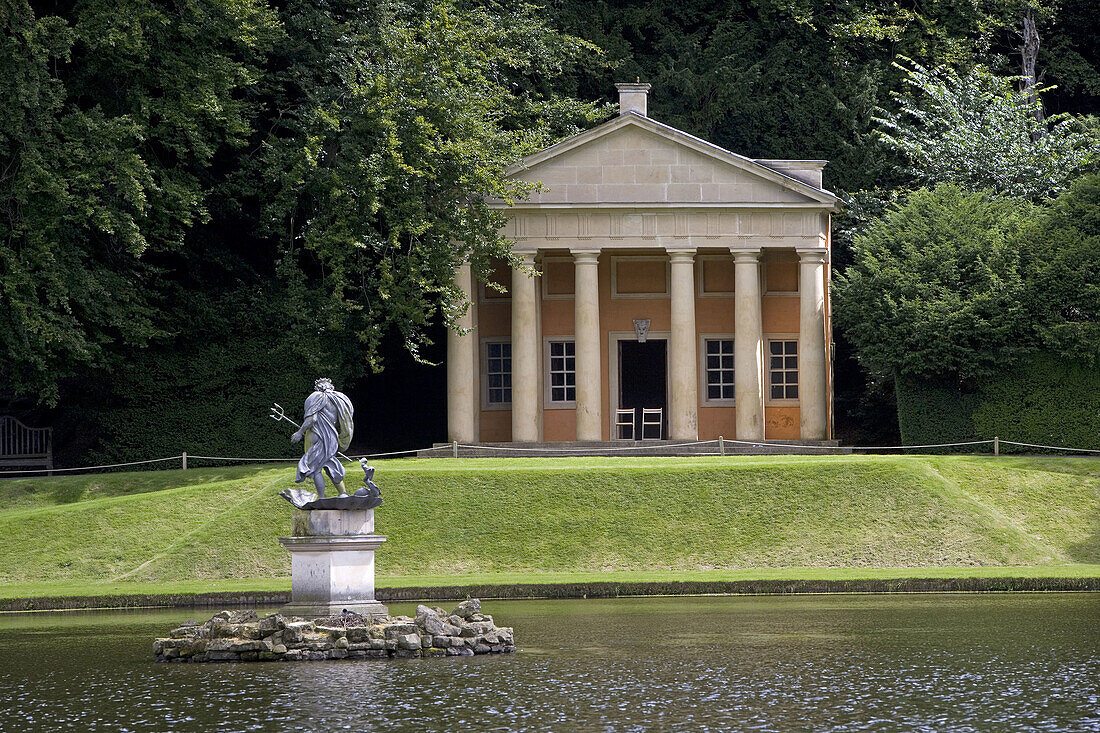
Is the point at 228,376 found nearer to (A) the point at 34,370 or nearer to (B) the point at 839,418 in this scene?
(A) the point at 34,370

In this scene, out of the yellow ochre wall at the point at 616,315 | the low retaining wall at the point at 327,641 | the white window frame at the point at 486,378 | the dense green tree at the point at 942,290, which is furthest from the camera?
the white window frame at the point at 486,378

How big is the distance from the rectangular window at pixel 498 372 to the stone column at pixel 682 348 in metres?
5.20

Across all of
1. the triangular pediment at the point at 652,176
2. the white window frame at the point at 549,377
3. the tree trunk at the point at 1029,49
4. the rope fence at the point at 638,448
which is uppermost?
the tree trunk at the point at 1029,49

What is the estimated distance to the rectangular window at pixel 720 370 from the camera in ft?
147

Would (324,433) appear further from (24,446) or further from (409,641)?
(24,446)

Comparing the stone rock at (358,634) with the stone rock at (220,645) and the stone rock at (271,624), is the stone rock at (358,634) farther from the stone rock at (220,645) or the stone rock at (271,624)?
the stone rock at (220,645)

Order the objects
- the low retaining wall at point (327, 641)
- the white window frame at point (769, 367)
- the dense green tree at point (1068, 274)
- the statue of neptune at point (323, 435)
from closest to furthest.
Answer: the low retaining wall at point (327, 641) → the statue of neptune at point (323, 435) → the dense green tree at point (1068, 274) → the white window frame at point (769, 367)

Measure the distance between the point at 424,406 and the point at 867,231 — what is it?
1510 centimetres

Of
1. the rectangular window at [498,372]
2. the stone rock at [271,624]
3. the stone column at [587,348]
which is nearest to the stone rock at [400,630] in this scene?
the stone rock at [271,624]

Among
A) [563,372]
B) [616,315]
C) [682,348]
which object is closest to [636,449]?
[682,348]

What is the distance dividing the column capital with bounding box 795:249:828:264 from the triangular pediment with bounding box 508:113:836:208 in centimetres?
132

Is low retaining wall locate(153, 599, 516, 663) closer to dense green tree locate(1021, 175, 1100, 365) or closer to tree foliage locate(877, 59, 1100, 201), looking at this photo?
dense green tree locate(1021, 175, 1100, 365)

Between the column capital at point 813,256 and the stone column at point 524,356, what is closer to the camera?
the stone column at point 524,356

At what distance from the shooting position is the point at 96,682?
17594mm
